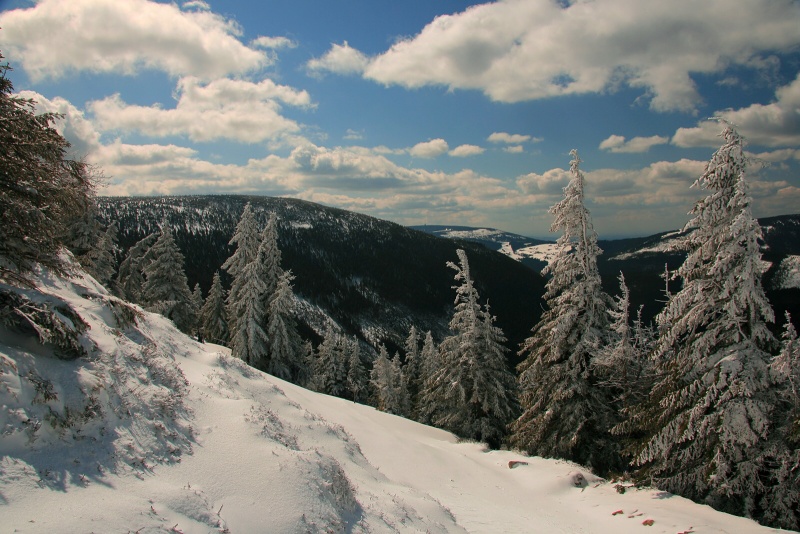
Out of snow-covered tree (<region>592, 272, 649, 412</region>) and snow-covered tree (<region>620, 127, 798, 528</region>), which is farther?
snow-covered tree (<region>592, 272, 649, 412</region>)

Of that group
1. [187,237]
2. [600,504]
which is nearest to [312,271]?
[187,237]

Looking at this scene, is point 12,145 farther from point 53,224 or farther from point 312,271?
point 312,271

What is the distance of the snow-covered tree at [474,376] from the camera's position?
22.6m

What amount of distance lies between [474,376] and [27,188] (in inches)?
794

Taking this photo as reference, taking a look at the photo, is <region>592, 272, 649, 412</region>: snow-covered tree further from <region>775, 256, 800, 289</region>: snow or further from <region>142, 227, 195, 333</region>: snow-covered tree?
<region>775, 256, 800, 289</region>: snow

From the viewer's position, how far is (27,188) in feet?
24.8

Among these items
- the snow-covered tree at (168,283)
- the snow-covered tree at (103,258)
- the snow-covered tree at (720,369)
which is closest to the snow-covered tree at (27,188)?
the snow-covered tree at (720,369)

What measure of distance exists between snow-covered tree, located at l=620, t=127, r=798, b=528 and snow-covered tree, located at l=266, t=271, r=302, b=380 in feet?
74.5

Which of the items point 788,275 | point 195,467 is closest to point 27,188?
point 195,467

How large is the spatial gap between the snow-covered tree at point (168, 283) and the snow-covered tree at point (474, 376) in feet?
66.9

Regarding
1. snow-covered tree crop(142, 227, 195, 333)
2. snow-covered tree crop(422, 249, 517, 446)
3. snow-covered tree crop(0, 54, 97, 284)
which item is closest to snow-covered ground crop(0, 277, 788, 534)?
snow-covered tree crop(0, 54, 97, 284)

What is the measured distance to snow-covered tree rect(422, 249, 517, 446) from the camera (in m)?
22.6

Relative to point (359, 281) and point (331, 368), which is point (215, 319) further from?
point (359, 281)

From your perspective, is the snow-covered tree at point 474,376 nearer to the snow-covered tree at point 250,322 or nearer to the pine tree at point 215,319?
the snow-covered tree at point 250,322
